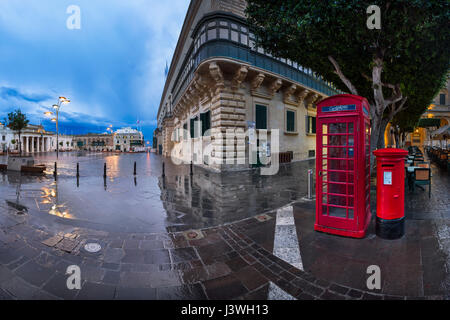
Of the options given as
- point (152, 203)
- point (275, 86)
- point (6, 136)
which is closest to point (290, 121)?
point (275, 86)

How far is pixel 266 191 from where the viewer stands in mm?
8023

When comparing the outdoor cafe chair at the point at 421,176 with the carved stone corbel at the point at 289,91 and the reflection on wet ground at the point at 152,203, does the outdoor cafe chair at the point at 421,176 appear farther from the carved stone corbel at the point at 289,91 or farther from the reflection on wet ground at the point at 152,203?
the carved stone corbel at the point at 289,91

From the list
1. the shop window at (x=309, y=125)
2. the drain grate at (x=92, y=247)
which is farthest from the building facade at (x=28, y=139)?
the drain grate at (x=92, y=247)

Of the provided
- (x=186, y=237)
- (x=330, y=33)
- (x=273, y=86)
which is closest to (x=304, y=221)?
(x=186, y=237)

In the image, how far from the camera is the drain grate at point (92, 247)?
3.48 meters

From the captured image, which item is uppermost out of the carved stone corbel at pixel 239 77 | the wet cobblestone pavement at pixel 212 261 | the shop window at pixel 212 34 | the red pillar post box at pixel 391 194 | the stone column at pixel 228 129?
the shop window at pixel 212 34

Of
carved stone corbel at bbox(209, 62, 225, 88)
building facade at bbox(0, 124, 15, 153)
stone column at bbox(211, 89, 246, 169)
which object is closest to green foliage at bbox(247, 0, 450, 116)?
carved stone corbel at bbox(209, 62, 225, 88)

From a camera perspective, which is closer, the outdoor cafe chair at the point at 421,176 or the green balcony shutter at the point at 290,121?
the outdoor cafe chair at the point at 421,176

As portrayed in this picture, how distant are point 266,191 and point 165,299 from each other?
6.07m

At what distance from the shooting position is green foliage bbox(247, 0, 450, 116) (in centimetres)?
553

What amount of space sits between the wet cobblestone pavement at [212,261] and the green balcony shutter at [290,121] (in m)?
15.0

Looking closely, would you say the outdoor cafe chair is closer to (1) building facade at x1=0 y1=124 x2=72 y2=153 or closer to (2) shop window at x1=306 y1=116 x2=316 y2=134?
(2) shop window at x1=306 y1=116 x2=316 y2=134

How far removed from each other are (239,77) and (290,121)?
785cm
